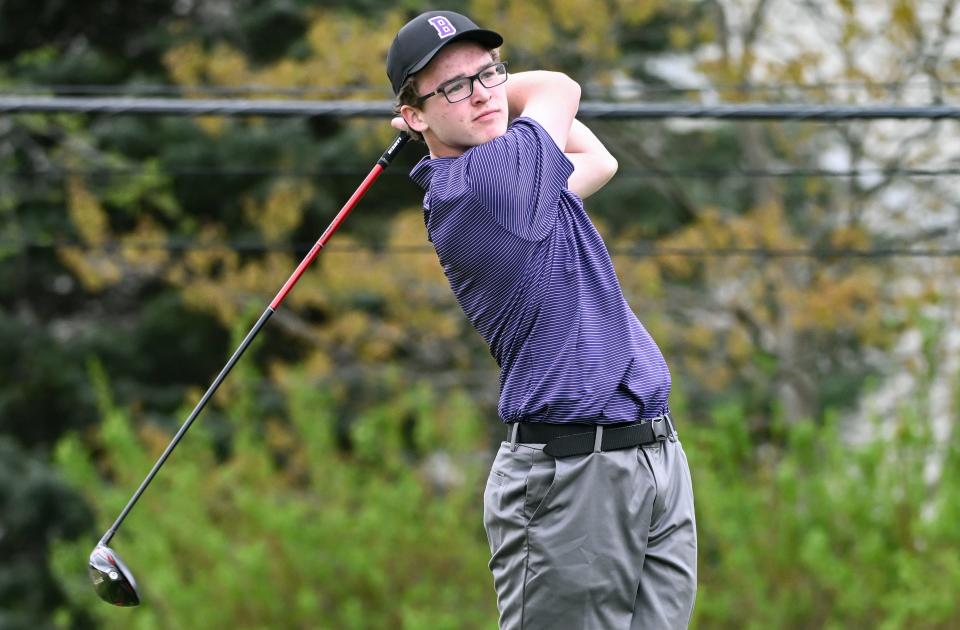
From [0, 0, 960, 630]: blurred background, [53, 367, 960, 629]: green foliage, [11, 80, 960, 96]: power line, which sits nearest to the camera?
[11, 80, 960, 96]: power line

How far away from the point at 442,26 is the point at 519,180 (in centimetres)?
31

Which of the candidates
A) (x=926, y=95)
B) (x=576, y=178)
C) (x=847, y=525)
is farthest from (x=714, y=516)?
(x=576, y=178)

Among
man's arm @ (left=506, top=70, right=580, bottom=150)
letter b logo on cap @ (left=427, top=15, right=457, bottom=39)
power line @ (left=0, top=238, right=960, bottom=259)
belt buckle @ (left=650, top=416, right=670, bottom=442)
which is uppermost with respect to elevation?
letter b logo on cap @ (left=427, top=15, right=457, bottom=39)

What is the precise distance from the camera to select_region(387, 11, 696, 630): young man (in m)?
2.54

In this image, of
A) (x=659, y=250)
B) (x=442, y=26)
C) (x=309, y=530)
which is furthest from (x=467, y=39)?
(x=309, y=530)

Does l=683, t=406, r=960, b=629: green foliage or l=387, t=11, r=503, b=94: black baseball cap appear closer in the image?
l=387, t=11, r=503, b=94: black baseball cap

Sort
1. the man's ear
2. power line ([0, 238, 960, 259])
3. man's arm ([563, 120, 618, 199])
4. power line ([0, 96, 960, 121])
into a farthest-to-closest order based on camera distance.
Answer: power line ([0, 238, 960, 259]) < power line ([0, 96, 960, 121]) < man's arm ([563, 120, 618, 199]) < the man's ear

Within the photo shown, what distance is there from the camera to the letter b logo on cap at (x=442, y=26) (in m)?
2.56

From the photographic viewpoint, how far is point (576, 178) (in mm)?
2764

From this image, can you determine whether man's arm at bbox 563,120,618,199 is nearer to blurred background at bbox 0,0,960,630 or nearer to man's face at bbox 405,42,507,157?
man's face at bbox 405,42,507,157

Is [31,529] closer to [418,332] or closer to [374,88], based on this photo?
[418,332]

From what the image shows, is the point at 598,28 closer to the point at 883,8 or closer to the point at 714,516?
the point at 883,8

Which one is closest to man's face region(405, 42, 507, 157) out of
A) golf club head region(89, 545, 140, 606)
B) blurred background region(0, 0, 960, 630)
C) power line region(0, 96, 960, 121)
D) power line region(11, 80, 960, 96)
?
golf club head region(89, 545, 140, 606)

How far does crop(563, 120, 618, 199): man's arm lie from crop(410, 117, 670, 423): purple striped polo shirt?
15 centimetres
